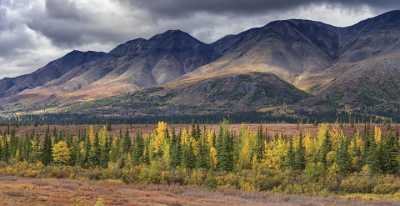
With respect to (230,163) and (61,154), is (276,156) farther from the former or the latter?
(61,154)

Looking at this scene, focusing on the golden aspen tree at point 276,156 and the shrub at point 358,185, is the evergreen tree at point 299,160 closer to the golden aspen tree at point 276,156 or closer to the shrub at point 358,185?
the golden aspen tree at point 276,156

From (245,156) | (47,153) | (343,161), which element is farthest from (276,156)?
(47,153)

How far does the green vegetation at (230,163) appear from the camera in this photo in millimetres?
111500

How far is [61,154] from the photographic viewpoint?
15625 cm

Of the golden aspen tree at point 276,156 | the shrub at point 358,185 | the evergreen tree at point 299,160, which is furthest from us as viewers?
the golden aspen tree at point 276,156

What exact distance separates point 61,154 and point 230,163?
53280mm

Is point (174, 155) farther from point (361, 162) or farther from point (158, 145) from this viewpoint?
point (361, 162)

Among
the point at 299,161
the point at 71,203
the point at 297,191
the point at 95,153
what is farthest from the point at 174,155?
the point at 71,203

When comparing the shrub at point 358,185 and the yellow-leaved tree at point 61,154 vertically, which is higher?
the yellow-leaved tree at point 61,154

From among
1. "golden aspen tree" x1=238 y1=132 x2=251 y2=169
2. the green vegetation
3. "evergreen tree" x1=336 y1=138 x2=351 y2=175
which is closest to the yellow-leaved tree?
the green vegetation

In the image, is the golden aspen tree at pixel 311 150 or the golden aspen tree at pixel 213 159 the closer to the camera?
the golden aspen tree at pixel 213 159

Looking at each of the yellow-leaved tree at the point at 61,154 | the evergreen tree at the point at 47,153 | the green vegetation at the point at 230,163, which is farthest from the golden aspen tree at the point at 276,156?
the evergreen tree at the point at 47,153

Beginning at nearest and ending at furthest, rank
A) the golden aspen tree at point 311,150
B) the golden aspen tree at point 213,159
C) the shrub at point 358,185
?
the shrub at point 358,185, the golden aspen tree at point 213,159, the golden aspen tree at point 311,150

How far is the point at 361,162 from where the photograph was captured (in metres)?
146
